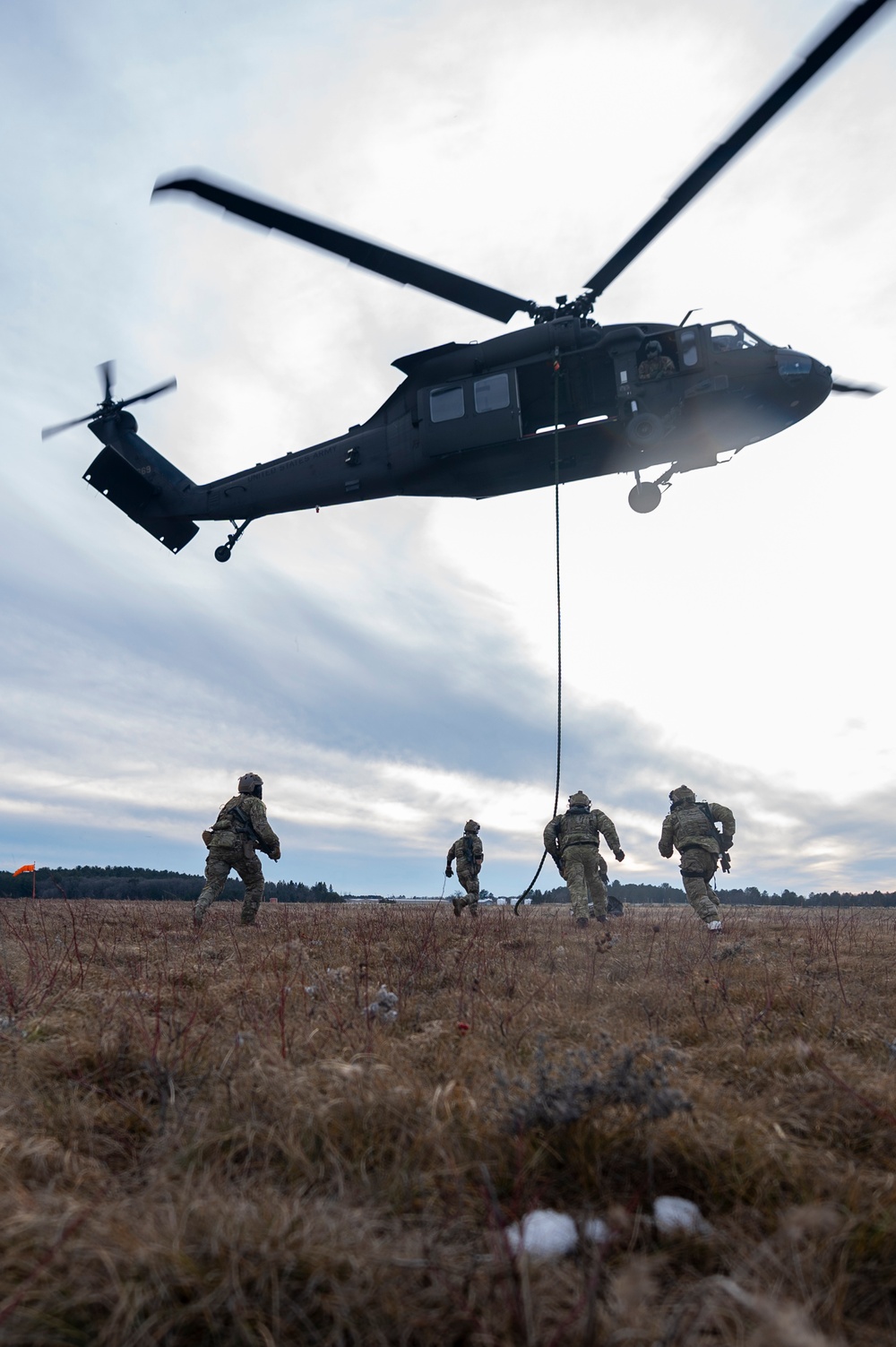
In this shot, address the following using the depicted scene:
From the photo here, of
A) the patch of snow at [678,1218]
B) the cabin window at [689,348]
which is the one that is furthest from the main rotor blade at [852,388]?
the patch of snow at [678,1218]

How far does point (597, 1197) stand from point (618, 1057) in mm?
710

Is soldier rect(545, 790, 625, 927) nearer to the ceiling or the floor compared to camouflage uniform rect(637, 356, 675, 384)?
nearer to the floor

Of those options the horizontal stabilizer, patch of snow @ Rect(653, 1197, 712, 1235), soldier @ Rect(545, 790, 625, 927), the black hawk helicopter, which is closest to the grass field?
patch of snow @ Rect(653, 1197, 712, 1235)

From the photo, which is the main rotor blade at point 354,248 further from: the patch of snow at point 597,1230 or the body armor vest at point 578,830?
the patch of snow at point 597,1230

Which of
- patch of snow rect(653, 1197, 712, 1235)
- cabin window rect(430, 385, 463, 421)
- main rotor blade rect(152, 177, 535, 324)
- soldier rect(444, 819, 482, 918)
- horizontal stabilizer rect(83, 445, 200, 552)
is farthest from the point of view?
horizontal stabilizer rect(83, 445, 200, 552)

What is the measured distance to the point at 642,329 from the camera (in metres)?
11.0

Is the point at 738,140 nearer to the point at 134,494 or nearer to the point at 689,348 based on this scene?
the point at 689,348

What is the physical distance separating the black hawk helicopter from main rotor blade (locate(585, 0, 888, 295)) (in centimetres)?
7

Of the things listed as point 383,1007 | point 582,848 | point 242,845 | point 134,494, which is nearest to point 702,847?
point 582,848

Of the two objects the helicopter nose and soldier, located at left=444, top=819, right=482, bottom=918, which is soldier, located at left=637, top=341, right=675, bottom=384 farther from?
soldier, located at left=444, top=819, right=482, bottom=918

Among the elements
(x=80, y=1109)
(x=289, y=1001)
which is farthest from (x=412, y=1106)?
(x=289, y=1001)

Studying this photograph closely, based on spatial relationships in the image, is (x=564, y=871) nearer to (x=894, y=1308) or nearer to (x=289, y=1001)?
(x=289, y=1001)

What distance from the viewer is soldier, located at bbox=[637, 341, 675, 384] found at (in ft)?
35.0

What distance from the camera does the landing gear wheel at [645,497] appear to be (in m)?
11.3
